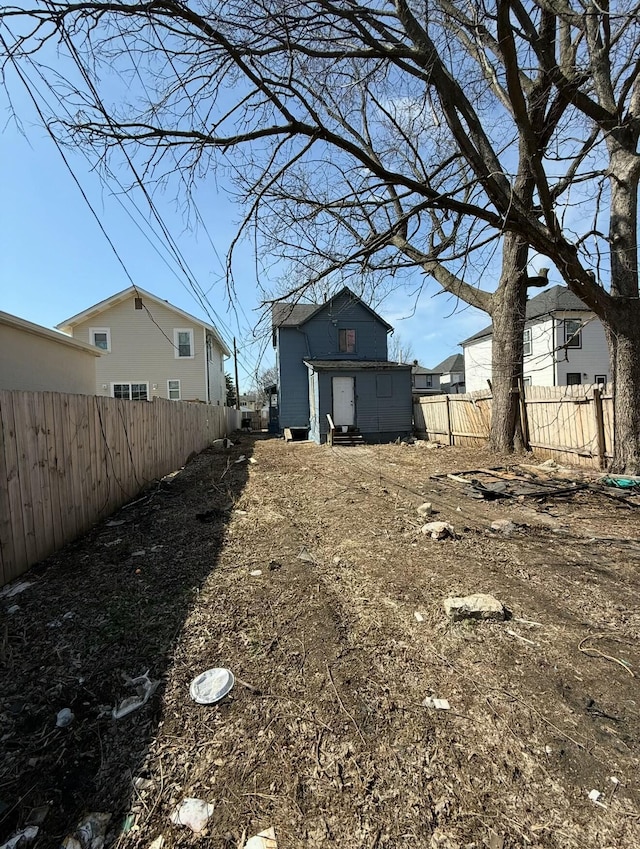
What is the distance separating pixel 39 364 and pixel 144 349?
11.5 meters

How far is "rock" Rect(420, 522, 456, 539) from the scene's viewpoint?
168 inches

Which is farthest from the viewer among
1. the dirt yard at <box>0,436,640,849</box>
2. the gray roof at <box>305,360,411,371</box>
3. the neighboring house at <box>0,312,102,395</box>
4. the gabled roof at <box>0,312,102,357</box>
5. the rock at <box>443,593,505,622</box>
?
the gray roof at <box>305,360,411,371</box>

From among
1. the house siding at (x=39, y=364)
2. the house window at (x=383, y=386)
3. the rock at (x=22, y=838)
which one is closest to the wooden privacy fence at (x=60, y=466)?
the rock at (x=22, y=838)

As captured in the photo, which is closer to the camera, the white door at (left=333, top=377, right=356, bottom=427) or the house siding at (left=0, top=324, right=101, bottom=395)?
the house siding at (left=0, top=324, right=101, bottom=395)

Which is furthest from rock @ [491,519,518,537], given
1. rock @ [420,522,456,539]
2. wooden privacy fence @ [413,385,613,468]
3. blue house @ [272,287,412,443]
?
blue house @ [272,287,412,443]

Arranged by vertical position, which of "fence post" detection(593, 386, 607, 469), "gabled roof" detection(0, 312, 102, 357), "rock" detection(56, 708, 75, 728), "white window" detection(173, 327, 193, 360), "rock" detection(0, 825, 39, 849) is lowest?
"rock" detection(0, 825, 39, 849)

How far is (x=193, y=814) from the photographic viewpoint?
146cm

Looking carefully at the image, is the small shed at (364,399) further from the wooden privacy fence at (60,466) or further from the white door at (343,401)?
the wooden privacy fence at (60,466)

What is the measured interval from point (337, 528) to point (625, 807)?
11.2 ft

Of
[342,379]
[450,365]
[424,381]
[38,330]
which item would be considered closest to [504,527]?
[38,330]

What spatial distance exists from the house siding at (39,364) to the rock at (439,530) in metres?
6.99

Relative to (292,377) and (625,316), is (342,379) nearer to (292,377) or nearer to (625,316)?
(292,377)

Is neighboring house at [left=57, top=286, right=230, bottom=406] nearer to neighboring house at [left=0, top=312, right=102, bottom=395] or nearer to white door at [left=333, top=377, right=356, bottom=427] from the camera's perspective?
white door at [left=333, top=377, right=356, bottom=427]

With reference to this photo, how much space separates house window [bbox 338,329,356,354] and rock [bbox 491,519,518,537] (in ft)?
50.5
